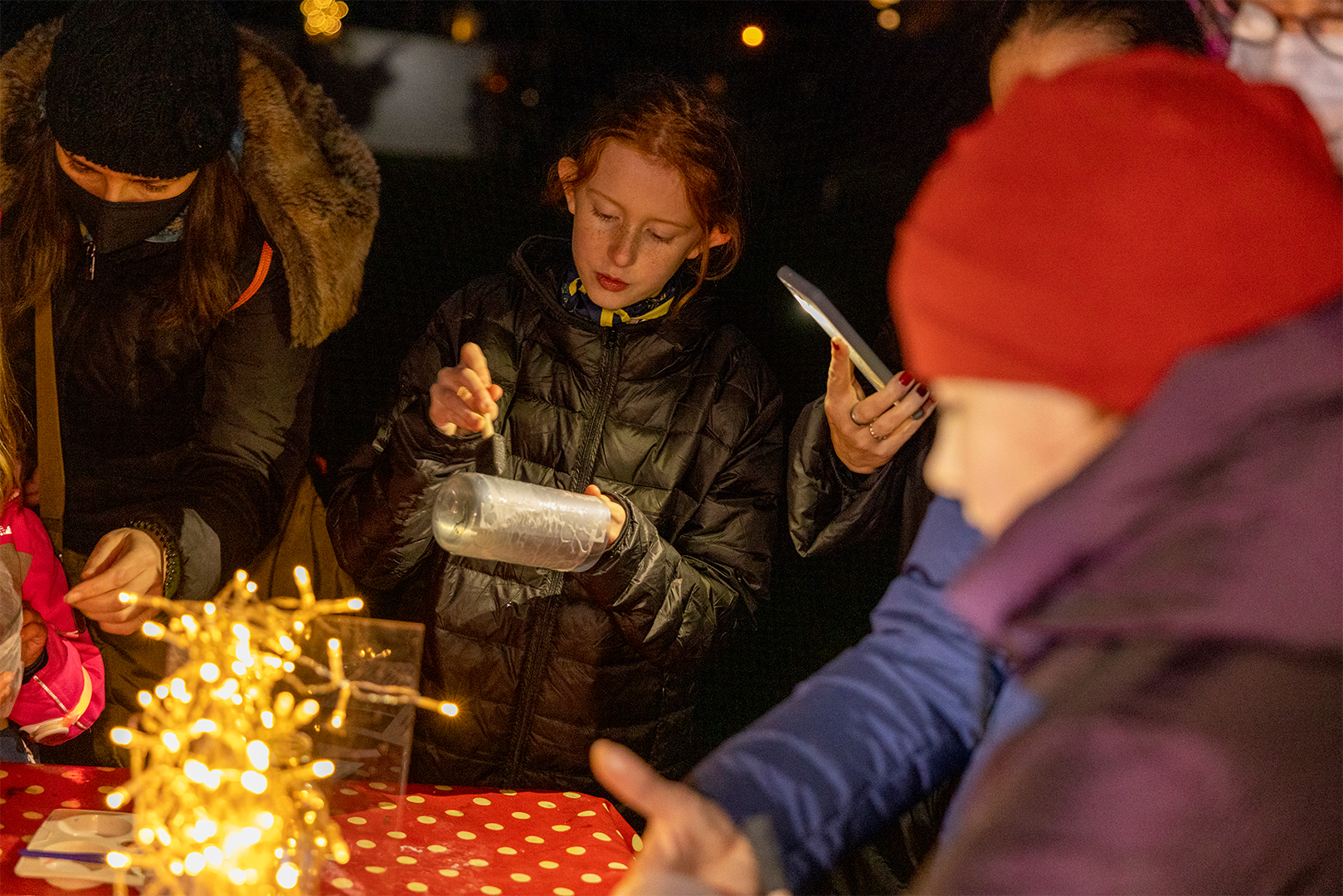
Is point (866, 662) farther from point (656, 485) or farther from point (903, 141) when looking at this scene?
point (903, 141)

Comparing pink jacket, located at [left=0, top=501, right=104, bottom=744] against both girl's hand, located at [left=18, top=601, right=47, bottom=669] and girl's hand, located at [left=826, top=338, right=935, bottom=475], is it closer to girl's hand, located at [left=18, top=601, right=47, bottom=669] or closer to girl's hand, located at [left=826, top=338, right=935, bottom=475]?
girl's hand, located at [left=18, top=601, right=47, bottom=669]

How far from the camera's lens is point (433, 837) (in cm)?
137

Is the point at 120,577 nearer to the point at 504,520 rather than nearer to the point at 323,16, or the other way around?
the point at 504,520

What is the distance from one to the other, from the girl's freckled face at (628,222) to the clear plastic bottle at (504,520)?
477mm

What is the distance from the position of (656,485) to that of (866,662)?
104 cm

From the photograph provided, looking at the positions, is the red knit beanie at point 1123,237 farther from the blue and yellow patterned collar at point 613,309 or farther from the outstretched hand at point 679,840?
the blue and yellow patterned collar at point 613,309

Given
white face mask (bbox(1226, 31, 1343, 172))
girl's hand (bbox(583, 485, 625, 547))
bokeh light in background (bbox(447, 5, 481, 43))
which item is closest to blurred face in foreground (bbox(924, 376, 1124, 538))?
white face mask (bbox(1226, 31, 1343, 172))

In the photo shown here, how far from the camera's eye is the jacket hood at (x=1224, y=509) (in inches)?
23.6

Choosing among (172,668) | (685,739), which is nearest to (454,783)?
(685,739)

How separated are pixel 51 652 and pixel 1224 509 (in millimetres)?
1679

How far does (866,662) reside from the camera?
3.25ft

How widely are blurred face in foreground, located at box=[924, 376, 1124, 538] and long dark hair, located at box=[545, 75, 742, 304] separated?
1.19m

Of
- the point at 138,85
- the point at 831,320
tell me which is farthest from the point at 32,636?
the point at 831,320

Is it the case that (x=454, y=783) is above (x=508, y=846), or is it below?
below
